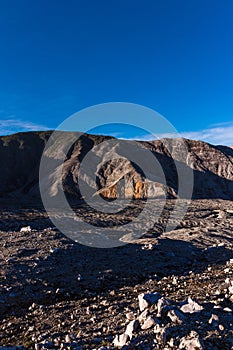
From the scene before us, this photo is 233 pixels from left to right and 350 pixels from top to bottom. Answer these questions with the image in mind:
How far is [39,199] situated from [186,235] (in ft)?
132

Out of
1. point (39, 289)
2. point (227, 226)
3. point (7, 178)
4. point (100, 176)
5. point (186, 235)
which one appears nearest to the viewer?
point (39, 289)

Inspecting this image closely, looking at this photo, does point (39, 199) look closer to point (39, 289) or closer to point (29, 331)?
point (39, 289)

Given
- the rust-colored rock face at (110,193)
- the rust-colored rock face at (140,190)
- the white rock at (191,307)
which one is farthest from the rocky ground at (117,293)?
the rust-colored rock face at (110,193)

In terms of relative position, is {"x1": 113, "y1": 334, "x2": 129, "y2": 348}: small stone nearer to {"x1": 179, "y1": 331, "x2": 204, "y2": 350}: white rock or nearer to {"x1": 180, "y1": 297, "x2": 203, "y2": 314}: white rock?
{"x1": 179, "y1": 331, "x2": 204, "y2": 350}: white rock

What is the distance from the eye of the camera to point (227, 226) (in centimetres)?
3312

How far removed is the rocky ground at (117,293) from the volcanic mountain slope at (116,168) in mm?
34870

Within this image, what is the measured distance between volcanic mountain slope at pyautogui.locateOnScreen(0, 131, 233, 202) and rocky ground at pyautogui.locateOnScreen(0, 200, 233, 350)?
34870mm

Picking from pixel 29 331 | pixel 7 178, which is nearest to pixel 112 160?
pixel 7 178

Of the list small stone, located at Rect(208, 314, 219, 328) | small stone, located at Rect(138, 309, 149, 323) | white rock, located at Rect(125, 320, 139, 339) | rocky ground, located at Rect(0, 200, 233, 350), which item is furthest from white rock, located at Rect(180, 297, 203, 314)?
white rock, located at Rect(125, 320, 139, 339)

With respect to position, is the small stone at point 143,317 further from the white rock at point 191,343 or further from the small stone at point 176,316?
the white rock at point 191,343

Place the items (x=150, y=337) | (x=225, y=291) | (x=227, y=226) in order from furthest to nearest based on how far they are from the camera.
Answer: (x=227, y=226) → (x=225, y=291) → (x=150, y=337)

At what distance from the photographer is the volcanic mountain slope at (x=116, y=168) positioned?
207 ft

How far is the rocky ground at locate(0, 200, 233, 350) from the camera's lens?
331 inches

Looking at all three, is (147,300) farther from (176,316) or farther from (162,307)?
(176,316)
